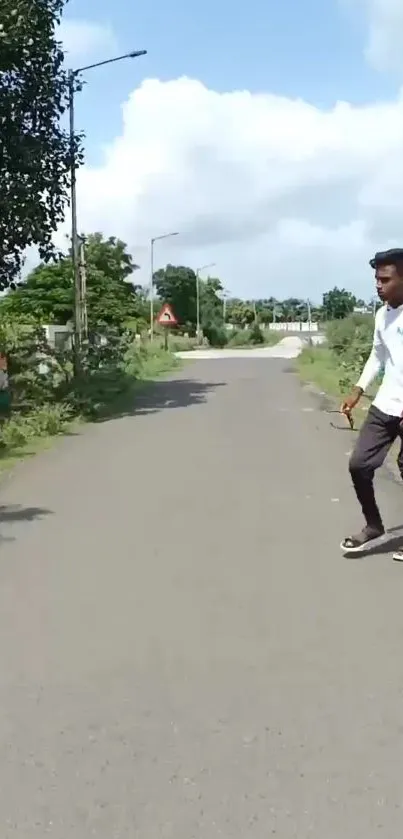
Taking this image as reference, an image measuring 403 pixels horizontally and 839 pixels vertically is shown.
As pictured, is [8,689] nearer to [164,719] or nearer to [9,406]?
[164,719]

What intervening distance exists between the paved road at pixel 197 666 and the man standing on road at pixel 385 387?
0.62 meters

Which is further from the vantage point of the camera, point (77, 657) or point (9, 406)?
point (9, 406)

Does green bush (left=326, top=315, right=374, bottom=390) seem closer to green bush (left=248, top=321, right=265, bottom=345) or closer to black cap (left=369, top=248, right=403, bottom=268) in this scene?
black cap (left=369, top=248, right=403, bottom=268)

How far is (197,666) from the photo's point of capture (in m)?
4.76

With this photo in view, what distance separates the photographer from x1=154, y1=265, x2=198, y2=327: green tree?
3789 inches

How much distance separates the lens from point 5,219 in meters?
17.6

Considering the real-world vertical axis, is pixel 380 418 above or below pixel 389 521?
above

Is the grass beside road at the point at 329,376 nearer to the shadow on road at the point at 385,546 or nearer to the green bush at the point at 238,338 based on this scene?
the shadow on road at the point at 385,546

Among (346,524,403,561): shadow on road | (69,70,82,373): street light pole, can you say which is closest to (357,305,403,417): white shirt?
(346,524,403,561): shadow on road

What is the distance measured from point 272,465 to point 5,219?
27.2 ft

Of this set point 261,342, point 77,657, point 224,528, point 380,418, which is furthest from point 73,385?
point 261,342

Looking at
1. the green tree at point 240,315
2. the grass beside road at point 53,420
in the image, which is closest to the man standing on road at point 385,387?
the grass beside road at point 53,420

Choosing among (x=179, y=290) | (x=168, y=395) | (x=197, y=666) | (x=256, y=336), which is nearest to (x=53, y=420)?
(x=168, y=395)

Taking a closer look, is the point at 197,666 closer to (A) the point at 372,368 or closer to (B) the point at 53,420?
(A) the point at 372,368
